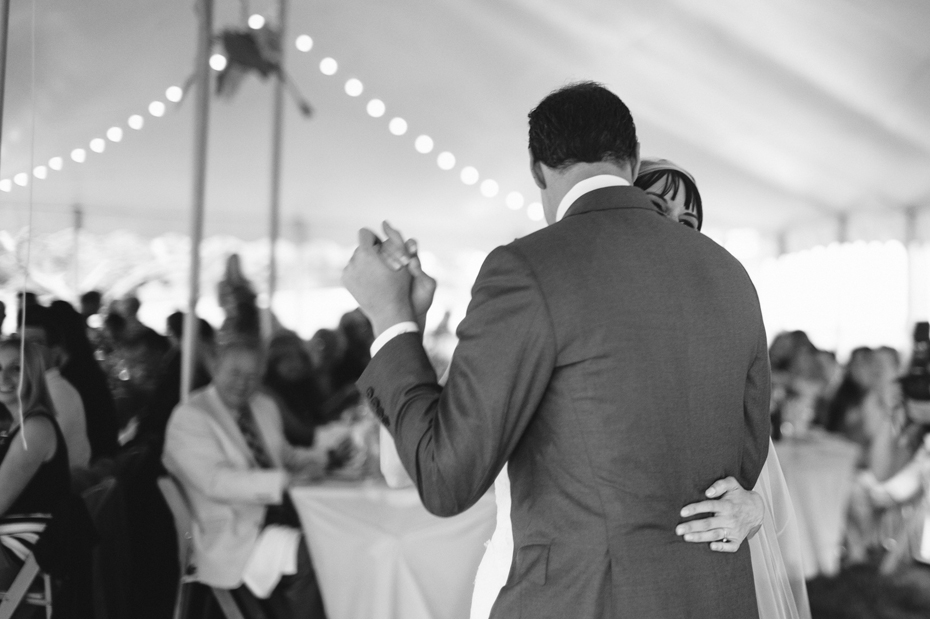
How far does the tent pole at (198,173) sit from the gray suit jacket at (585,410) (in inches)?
109

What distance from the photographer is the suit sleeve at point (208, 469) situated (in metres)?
3.13

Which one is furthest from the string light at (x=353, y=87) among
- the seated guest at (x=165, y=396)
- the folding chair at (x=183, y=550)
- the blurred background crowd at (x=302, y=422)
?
the folding chair at (x=183, y=550)

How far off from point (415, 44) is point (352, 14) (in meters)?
0.60

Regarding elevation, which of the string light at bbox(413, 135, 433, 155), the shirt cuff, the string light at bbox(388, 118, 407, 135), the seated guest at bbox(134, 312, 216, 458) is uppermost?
the string light at bbox(388, 118, 407, 135)

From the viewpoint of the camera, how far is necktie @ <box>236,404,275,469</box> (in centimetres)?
354

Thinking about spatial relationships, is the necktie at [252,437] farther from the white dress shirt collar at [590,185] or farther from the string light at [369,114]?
the string light at [369,114]

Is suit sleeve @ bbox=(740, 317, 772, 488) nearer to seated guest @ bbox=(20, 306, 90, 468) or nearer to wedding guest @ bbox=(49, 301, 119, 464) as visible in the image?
seated guest @ bbox=(20, 306, 90, 468)

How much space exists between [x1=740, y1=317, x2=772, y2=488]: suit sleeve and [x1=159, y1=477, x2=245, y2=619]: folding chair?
7.57ft

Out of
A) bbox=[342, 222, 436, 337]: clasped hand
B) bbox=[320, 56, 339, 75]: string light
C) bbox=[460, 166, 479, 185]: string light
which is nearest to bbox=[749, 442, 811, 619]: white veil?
bbox=[342, 222, 436, 337]: clasped hand

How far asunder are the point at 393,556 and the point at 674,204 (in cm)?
165

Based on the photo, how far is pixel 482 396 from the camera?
962 millimetres

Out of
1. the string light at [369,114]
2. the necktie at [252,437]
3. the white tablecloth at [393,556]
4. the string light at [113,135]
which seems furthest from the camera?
the string light at [369,114]

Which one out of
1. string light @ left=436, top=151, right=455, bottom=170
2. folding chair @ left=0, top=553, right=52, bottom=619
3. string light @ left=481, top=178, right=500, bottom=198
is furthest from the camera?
string light @ left=436, top=151, right=455, bottom=170

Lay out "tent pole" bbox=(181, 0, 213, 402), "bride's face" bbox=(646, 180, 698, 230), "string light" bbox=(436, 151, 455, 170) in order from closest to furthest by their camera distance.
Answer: "bride's face" bbox=(646, 180, 698, 230) < "tent pole" bbox=(181, 0, 213, 402) < "string light" bbox=(436, 151, 455, 170)
